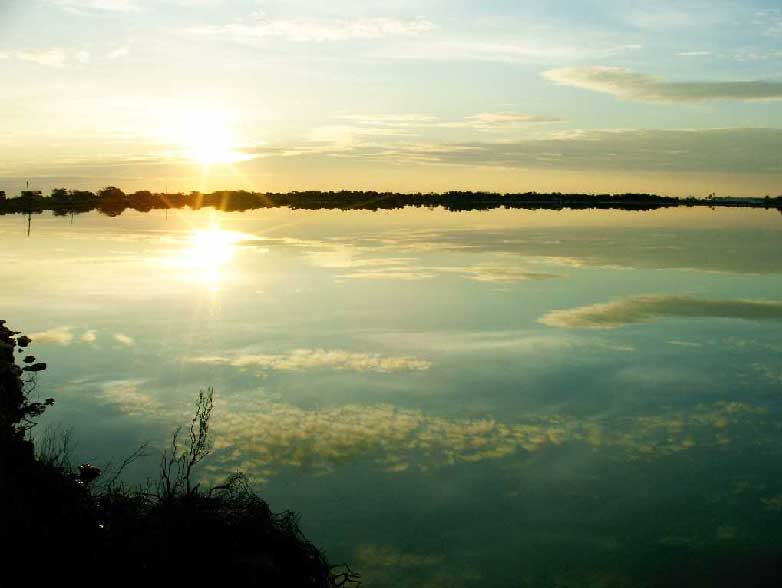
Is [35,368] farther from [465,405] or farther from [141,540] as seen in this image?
[141,540]

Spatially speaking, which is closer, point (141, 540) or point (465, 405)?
point (141, 540)

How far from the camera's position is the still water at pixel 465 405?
9055mm

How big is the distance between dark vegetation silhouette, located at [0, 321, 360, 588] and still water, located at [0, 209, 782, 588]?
1169 mm

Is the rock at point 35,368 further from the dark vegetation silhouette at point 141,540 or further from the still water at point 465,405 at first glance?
the dark vegetation silhouette at point 141,540

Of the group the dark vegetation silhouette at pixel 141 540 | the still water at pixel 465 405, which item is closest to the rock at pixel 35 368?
the still water at pixel 465 405

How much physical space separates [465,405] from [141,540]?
25.6 ft

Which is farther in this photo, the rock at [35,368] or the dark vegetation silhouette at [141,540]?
the rock at [35,368]

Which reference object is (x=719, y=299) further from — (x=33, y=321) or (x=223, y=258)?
(x=223, y=258)

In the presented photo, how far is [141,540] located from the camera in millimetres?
7422

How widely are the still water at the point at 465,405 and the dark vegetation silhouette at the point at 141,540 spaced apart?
117 centimetres

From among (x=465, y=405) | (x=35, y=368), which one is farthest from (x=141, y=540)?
(x=35, y=368)

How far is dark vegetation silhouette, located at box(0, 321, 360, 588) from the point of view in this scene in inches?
277

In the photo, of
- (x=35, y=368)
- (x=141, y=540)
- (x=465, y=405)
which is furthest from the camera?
(x=35, y=368)

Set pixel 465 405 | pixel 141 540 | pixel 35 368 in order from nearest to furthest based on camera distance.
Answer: pixel 141 540 < pixel 465 405 < pixel 35 368
